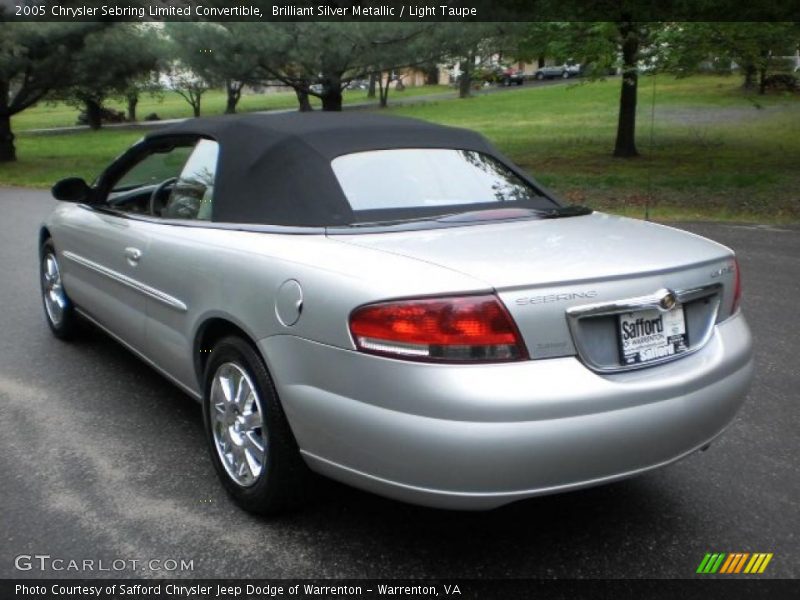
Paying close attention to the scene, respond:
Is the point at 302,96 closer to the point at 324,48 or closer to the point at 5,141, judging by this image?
the point at 324,48

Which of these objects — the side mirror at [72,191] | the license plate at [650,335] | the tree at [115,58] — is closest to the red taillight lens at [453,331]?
the license plate at [650,335]

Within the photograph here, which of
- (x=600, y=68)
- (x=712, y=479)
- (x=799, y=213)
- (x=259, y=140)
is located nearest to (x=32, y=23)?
(x=600, y=68)

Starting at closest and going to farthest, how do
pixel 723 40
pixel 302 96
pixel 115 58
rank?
1. pixel 723 40
2. pixel 115 58
3. pixel 302 96

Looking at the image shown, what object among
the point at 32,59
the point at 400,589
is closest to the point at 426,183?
the point at 400,589

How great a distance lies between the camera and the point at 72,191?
4852 mm

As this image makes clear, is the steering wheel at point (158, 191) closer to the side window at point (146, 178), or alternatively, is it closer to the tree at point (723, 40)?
the side window at point (146, 178)

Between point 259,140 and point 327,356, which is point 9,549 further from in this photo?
point 259,140

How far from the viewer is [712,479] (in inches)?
138

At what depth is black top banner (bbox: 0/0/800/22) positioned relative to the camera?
45.8 feet

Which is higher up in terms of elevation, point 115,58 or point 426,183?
point 115,58

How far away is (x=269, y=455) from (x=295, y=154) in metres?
1.32

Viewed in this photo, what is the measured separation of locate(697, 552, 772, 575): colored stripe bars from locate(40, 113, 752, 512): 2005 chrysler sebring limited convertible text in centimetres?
42

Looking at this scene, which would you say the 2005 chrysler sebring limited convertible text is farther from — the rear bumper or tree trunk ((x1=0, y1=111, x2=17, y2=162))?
tree trunk ((x1=0, y1=111, x2=17, y2=162))

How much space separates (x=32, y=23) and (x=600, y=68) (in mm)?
16217
